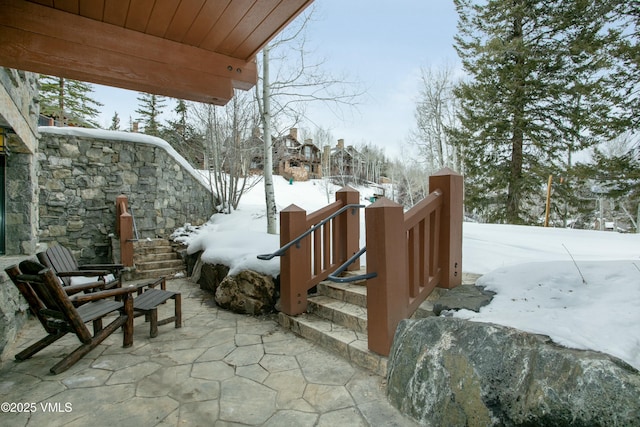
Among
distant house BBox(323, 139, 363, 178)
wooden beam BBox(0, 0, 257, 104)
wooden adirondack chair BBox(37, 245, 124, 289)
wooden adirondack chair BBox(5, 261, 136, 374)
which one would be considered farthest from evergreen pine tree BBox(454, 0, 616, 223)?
distant house BBox(323, 139, 363, 178)

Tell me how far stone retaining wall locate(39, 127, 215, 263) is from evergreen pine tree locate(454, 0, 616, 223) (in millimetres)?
9149

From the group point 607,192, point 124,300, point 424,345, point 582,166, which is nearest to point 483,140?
point 582,166

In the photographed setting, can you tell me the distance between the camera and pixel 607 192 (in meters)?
7.30

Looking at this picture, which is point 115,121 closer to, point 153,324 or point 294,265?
point 153,324

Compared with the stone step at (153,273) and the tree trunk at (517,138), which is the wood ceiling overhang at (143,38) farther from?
the tree trunk at (517,138)

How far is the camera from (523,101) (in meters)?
9.05

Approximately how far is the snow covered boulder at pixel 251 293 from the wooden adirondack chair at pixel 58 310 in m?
1.19

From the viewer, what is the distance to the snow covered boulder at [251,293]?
3.60m

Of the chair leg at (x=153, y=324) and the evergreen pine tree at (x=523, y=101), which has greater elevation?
the evergreen pine tree at (x=523, y=101)

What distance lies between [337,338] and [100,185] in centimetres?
645

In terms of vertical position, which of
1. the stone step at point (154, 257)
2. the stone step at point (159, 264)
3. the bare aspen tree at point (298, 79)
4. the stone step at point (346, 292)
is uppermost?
the bare aspen tree at point (298, 79)

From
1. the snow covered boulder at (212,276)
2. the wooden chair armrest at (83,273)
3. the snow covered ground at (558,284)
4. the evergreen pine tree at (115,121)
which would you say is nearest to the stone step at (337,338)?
the snow covered ground at (558,284)

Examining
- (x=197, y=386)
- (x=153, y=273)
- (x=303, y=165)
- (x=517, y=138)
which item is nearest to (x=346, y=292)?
(x=197, y=386)

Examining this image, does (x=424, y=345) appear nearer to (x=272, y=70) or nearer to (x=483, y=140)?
(x=272, y=70)
